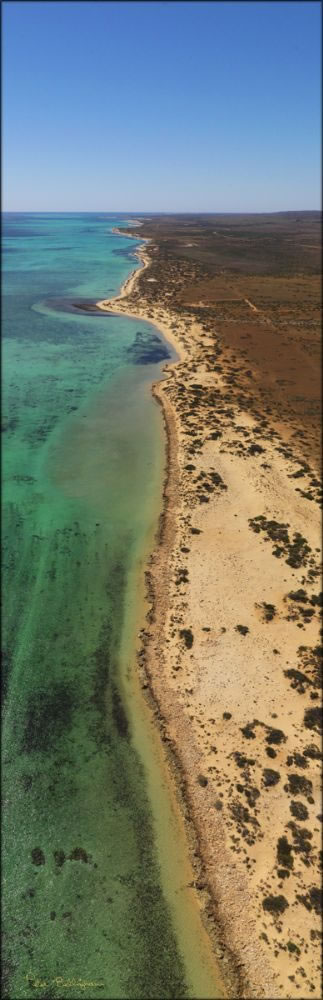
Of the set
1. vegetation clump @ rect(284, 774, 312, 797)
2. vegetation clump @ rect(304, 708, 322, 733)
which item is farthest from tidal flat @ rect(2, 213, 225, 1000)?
vegetation clump @ rect(304, 708, 322, 733)

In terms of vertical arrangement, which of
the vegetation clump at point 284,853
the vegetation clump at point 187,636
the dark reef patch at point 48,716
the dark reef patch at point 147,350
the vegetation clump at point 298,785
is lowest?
the vegetation clump at point 284,853

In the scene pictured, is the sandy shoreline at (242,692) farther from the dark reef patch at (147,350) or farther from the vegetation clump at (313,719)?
the dark reef patch at (147,350)

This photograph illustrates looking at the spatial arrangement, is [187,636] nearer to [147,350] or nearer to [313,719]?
[313,719]

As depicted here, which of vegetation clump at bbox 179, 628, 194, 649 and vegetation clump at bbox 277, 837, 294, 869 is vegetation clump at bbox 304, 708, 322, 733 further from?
vegetation clump at bbox 179, 628, 194, 649

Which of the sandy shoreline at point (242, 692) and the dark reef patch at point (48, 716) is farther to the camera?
the dark reef patch at point (48, 716)

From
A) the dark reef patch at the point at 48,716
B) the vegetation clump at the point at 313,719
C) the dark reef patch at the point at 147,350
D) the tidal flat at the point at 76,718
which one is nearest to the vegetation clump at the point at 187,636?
the tidal flat at the point at 76,718
